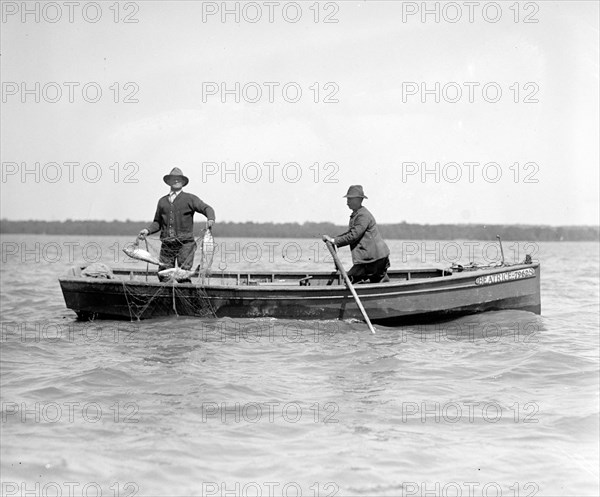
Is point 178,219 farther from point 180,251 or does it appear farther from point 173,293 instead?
point 173,293

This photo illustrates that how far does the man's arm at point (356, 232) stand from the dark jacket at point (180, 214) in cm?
217

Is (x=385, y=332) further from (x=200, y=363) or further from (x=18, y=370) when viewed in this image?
(x=18, y=370)

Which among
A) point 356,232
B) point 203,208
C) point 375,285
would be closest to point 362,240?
point 356,232

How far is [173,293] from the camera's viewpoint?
37.9 feet

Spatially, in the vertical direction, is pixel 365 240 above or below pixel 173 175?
below

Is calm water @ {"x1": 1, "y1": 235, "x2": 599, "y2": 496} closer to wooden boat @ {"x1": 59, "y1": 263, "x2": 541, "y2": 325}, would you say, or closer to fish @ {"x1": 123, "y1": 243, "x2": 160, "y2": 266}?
wooden boat @ {"x1": 59, "y1": 263, "x2": 541, "y2": 325}

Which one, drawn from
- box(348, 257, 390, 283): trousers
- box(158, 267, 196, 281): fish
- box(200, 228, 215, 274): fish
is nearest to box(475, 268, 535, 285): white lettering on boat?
box(348, 257, 390, 283): trousers

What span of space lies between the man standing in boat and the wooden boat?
20.2 inches

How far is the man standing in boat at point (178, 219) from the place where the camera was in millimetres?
11602

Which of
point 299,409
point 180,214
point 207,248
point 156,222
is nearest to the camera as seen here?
point 299,409

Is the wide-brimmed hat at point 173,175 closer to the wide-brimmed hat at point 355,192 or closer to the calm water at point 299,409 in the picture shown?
the calm water at point 299,409

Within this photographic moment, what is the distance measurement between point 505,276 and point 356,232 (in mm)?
2529

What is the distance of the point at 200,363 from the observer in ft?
29.1

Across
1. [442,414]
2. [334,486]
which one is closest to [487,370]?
[442,414]
